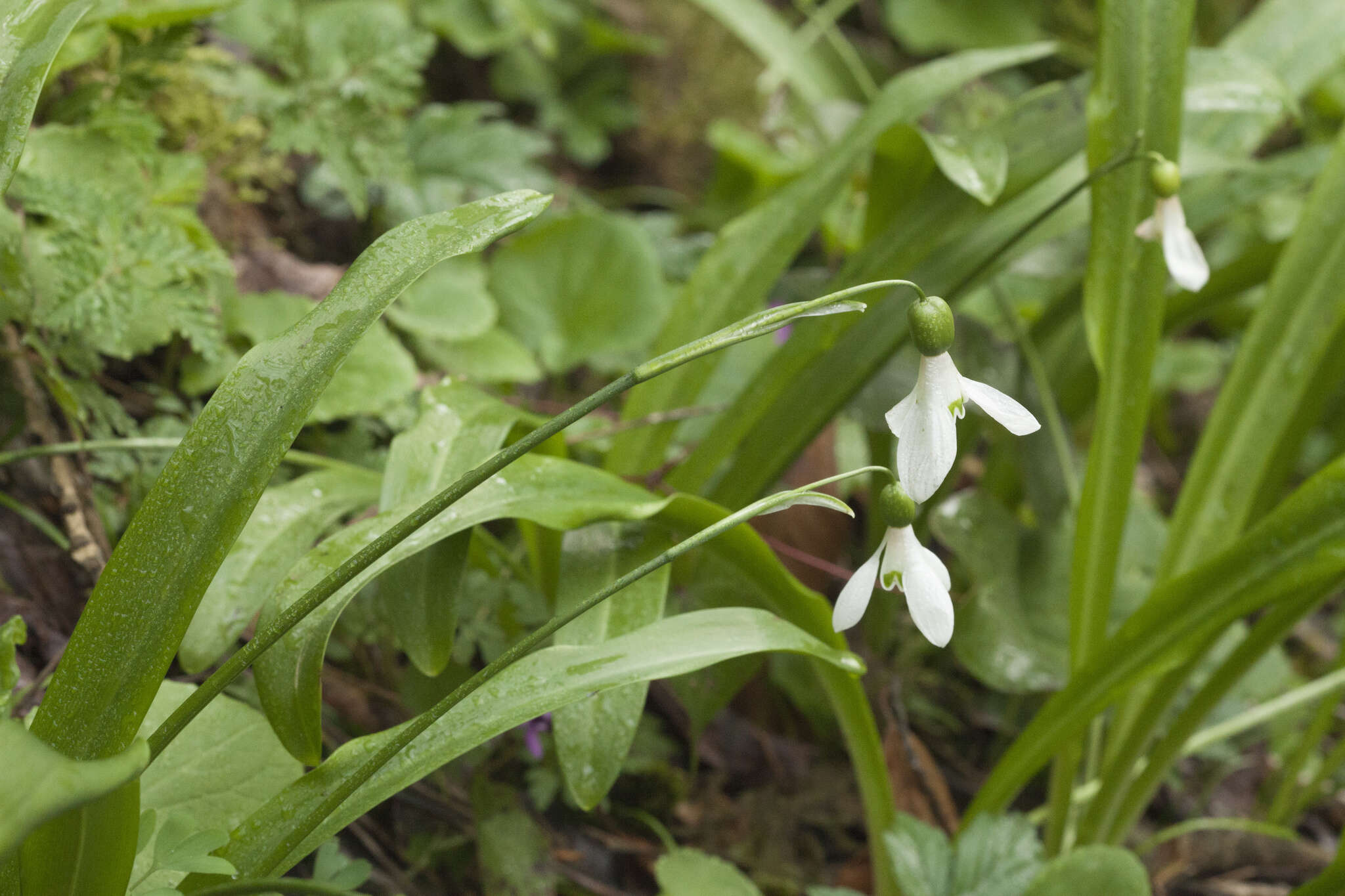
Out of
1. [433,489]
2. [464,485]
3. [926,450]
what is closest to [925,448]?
[926,450]

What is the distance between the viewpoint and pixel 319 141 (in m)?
1.45

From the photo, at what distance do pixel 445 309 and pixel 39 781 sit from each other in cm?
114

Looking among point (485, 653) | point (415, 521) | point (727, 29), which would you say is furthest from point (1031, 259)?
point (727, 29)

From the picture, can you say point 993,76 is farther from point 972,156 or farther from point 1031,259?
point 972,156

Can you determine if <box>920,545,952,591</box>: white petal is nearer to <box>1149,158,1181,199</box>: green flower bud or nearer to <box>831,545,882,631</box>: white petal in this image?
<box>831,545,882,631</box>: white petal

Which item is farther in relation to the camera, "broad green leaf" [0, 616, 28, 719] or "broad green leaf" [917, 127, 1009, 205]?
"broad green leaf" [917, 127, 1009, 205]

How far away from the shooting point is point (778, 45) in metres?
2.30

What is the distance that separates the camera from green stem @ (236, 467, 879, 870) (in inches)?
26.3

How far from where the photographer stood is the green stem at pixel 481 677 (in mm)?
669

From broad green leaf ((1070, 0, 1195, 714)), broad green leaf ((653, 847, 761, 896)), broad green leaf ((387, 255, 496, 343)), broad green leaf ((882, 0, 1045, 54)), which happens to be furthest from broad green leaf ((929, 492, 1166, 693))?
broad green leaf ((882, 0, 1045, 54))

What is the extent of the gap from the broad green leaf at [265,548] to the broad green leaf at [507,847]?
355mm

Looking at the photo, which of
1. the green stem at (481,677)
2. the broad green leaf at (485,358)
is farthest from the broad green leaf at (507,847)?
the broad green leaf at (485,358)

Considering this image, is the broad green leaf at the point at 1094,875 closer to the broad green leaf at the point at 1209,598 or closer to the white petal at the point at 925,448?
the broad green leaf at the point at 1209,598

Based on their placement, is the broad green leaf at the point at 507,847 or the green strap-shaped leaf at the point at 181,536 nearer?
the green strap-shaped leaf at the point at 181,536
